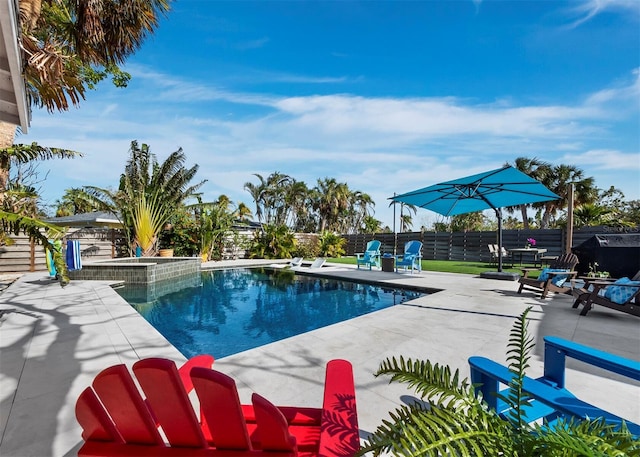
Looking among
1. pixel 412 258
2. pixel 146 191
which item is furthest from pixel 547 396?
pixel 146 191

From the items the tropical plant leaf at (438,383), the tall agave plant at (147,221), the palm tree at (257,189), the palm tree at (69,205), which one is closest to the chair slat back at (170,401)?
the tropical plant leaf at (438,383)

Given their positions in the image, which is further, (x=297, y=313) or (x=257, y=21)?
(x=257, y=21)

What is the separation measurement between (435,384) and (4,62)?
5.22 metres

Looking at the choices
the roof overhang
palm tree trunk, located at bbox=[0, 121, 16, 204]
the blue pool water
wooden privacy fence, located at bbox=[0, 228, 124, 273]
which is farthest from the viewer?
wooden privacy fence, located at bbox=[0, 228, 124, 273]

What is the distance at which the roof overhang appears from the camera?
103 inches

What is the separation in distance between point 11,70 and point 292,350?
4.24m

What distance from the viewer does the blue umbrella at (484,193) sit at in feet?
26.0

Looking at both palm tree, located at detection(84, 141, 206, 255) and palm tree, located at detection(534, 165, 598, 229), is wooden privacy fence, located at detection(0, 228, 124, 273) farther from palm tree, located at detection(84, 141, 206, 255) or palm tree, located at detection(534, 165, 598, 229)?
palm tree, located at detection(534, 165, 598, 229)

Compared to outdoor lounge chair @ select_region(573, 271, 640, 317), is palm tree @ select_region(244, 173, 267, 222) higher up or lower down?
higher up

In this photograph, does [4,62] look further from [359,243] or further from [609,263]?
[359,243]

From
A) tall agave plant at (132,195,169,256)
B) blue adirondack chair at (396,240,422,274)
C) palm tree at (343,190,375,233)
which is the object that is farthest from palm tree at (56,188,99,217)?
palm tree at (343,190,375,233)

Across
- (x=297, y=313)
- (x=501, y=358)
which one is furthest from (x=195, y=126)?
(x=501, y=358)

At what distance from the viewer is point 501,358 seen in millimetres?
3336

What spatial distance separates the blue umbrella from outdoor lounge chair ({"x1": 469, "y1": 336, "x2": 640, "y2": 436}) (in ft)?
20.8
